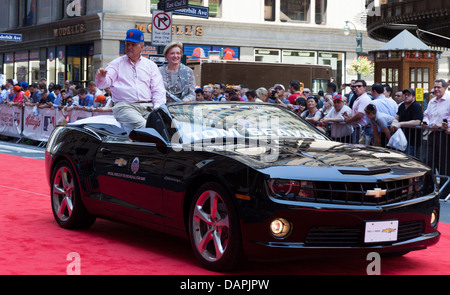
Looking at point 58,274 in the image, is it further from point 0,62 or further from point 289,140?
point 0,62

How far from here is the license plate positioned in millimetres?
5875

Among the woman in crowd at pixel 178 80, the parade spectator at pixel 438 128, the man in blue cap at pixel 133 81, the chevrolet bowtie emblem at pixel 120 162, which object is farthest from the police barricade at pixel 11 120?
the chevrolet bowtie emblem at pixel 120 162

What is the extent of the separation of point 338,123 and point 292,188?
7514 millimetres

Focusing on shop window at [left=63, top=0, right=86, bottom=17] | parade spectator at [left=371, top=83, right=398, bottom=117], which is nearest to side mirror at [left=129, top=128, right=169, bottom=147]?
parade spectator at [left=371, top=83, right=398, bottom=117]

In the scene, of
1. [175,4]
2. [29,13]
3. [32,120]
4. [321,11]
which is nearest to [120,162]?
[175,4]

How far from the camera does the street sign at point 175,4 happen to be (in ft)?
52.2

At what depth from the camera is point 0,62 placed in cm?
5278

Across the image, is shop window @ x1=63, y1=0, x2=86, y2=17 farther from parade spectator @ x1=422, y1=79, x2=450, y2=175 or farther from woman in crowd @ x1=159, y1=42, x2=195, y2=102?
woman in crowd @ x1=159, y1=42, x2=195, y2=102

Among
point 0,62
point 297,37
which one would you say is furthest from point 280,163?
point 0,62

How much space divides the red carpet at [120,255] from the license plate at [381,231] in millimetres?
470

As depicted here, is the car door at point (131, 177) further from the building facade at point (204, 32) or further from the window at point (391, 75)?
the building facade at point (204, 32)

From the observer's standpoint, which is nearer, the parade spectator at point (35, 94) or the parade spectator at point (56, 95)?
the parade spectator at point (56, 95)
